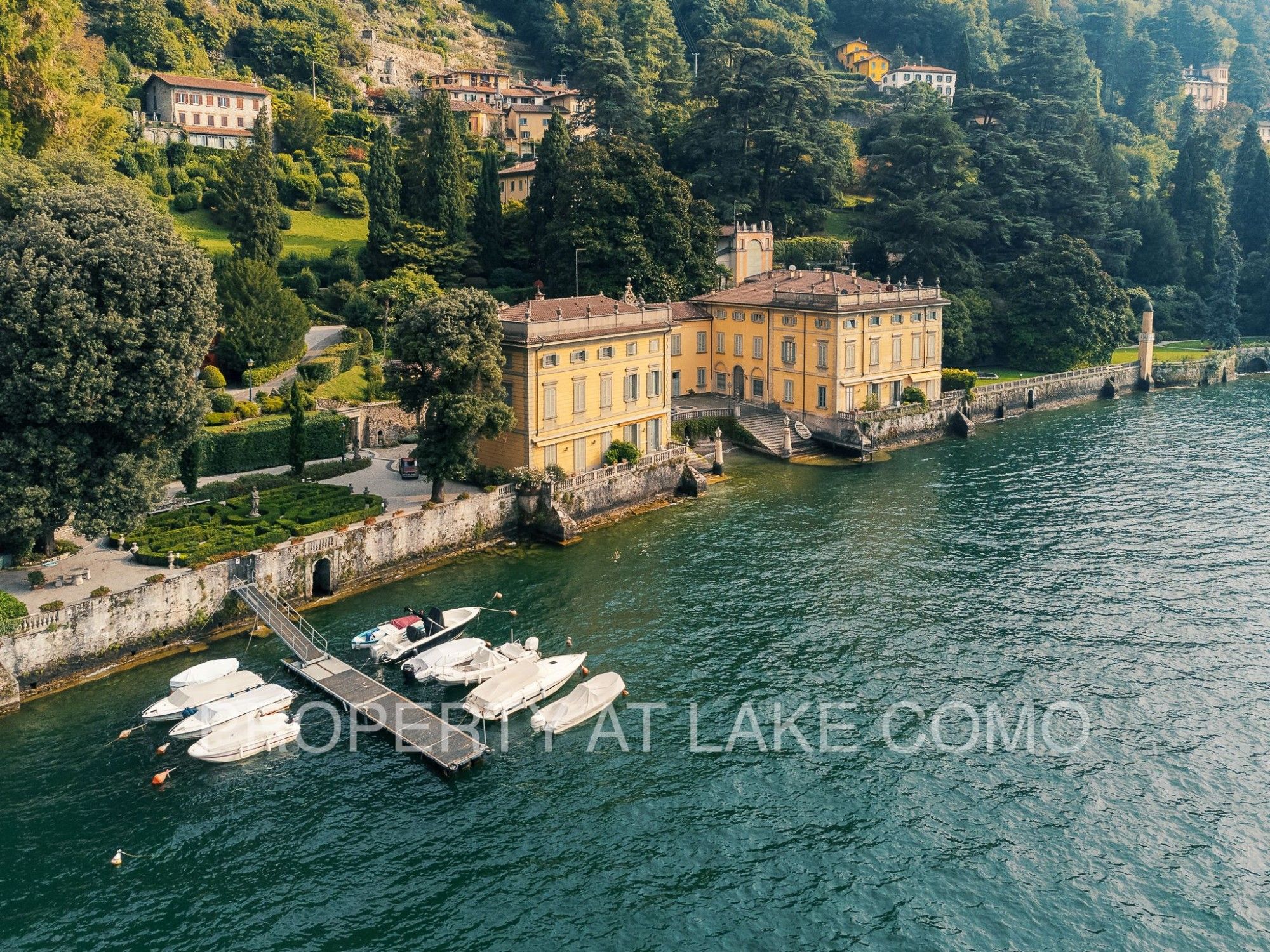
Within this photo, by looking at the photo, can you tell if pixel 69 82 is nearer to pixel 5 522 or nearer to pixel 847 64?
pixel 5 522

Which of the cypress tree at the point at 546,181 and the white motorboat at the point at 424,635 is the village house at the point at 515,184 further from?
the white motorboat at the point at 424,635

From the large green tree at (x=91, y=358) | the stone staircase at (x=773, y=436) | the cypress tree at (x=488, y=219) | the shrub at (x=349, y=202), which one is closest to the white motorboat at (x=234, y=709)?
the large green tree at (x=91, y=358)

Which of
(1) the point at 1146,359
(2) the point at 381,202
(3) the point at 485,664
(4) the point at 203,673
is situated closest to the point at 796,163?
(1) the point at 1146,359

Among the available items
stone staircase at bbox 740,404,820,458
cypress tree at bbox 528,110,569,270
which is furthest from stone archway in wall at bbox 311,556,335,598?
cypress tree at bbox 528,110,569,270

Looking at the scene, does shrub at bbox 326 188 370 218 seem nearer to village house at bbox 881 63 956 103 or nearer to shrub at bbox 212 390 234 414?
shrub at bbox 212 390 234 414

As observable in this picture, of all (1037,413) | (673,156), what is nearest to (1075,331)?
(1037,413)
